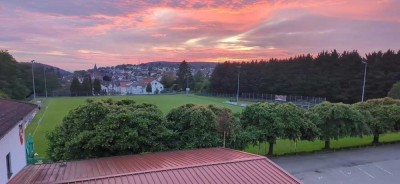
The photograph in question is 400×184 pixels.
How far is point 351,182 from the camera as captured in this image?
16141mm

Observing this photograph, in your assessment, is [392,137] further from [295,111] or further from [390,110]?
[295,111]

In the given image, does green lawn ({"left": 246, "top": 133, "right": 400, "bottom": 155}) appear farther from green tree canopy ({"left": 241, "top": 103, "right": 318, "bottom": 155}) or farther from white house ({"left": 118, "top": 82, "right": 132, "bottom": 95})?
white house ({"left": 118, "top": 82, "right": 132, "bottom": 95})

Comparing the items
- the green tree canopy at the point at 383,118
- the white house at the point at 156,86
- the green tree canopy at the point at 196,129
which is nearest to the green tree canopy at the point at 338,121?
the green tree canopy at the point at 383,118

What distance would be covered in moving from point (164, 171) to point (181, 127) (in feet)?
21.6

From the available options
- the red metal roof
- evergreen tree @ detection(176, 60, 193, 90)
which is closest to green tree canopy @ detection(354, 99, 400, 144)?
the red metal roof

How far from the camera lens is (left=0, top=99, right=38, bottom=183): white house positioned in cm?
861

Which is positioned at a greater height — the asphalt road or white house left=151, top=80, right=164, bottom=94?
the asphalt road

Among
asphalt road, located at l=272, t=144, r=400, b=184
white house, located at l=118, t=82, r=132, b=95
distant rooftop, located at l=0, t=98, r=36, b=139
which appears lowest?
white house, located at l=118, t=82, r=132, b=95

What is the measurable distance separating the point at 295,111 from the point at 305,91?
1896 inches

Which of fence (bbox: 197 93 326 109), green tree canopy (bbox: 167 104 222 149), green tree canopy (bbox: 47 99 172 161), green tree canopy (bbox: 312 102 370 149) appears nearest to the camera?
green tree canopy (bbox: 47 99 172 161)

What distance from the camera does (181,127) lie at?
1669cm

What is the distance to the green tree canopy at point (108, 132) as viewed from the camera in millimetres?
14250

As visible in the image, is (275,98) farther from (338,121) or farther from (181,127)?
(181,127)

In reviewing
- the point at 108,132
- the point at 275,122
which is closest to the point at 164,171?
the point at 108,132
